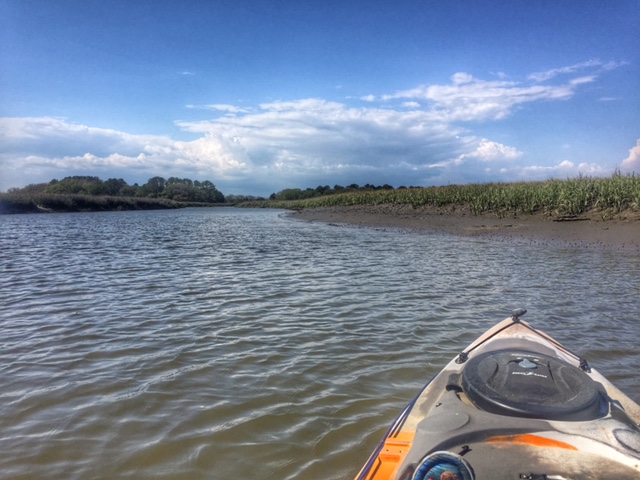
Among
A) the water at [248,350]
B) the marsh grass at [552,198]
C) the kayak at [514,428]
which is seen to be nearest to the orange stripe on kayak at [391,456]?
the kayak at [514,428]

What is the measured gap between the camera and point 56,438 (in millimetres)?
3359

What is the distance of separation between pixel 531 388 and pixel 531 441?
425 mm

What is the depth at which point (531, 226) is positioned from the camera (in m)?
17.5

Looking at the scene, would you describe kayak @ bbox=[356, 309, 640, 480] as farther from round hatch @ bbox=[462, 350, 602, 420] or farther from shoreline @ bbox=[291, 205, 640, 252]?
shoreline @ bbox=[291, 205, 640, 252]

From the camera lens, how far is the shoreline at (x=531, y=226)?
14.1 metres

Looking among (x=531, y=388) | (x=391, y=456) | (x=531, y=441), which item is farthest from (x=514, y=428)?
(x=391, y=456)

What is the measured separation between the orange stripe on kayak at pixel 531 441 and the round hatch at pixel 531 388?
15cm

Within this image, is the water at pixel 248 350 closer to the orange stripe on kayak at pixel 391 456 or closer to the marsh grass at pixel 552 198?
the orange stripe on kayak at pixel 391 456

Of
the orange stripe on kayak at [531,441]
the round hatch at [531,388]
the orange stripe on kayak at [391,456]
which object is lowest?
the orange stripe on kayak at [391,456]

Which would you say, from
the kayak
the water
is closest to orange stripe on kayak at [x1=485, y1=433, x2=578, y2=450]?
the kayak

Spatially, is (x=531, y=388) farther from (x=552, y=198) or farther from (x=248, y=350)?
(x=552, y=198)

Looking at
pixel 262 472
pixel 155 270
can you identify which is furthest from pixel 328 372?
pixel 155 270

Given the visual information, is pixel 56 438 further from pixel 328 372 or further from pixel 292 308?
pixel 292 308

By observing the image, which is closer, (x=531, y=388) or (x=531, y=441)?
(x=531, y=441)
